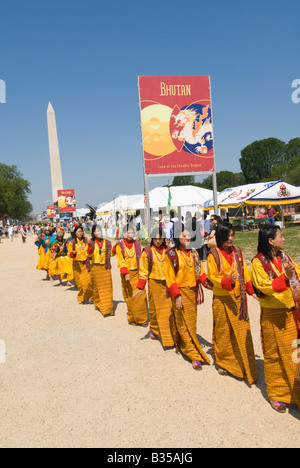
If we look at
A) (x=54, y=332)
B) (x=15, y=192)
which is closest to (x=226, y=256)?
(x=54, y=332)

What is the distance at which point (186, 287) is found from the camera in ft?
14.6

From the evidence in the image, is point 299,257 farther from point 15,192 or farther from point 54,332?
point 15,192

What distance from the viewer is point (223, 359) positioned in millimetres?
4098

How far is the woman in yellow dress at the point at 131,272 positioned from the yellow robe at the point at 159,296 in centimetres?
72

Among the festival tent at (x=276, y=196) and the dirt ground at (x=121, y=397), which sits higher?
the festival tent at (x=276, y=196)

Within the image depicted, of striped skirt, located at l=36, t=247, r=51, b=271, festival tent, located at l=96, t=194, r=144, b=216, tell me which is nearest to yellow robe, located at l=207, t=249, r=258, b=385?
striped skirt, located at l=36, t=247, r=51, b=271

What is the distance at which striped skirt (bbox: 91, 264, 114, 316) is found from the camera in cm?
693

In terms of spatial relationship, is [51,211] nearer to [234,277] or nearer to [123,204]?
[123,204]

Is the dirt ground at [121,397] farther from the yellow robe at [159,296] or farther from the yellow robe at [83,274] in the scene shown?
the yellow robe at [83,274]

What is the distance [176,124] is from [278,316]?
9972 millimetres

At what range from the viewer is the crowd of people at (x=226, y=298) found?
11.0 ft

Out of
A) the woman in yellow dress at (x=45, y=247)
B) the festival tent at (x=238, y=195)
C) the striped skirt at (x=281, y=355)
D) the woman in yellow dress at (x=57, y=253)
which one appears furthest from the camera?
the festival tent at (x=238, y=195)

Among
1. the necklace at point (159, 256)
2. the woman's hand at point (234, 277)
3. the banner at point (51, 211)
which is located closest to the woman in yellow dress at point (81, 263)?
the necklace at point (159, 256)
